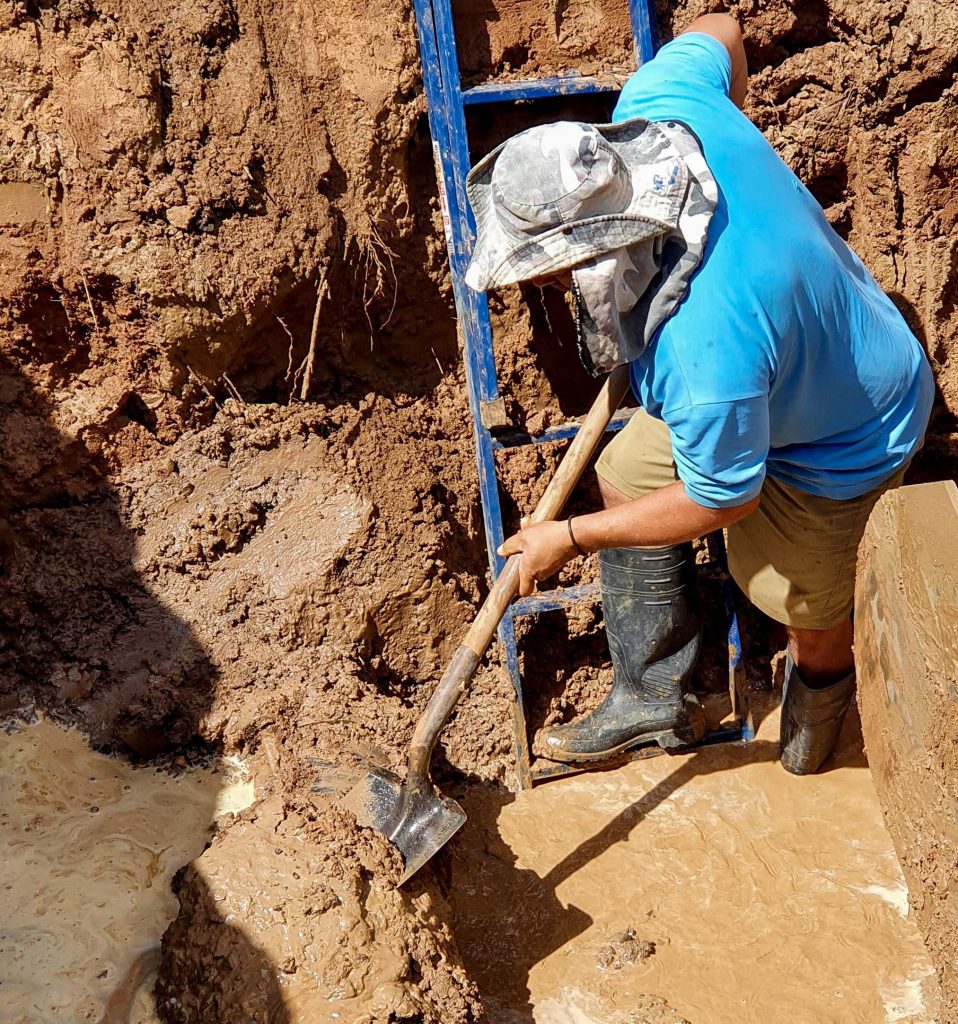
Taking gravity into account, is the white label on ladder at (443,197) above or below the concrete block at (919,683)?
above

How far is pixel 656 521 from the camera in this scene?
2.50 meters

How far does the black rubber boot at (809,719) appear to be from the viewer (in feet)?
10.8

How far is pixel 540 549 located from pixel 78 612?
5.51ft

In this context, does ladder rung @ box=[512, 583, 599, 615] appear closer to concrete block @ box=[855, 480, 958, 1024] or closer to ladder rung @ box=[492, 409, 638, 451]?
ladder rung @ box=[492, 409, 638, 451]

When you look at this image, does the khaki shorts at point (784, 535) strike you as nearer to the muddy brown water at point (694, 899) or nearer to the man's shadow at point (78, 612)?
the muddy brown water at point (694, 899)

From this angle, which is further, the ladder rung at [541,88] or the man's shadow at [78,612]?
the man's shadow at [78,612]

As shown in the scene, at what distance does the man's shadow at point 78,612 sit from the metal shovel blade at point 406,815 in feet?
2.40

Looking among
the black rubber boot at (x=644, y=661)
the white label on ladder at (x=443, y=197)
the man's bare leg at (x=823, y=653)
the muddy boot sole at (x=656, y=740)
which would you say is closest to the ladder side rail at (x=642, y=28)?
the white label on ladder at (x=443, y=197)

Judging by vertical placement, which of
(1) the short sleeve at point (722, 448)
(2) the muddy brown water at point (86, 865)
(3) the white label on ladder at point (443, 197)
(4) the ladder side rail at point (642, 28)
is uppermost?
(4) the ladder side rail at point (642, 28)

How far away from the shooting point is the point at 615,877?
3.19 m

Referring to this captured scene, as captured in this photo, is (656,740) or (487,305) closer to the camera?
(487,305)

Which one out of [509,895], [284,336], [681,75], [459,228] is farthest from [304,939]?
[681,75]

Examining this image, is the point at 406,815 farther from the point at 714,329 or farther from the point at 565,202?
the point at 565,202

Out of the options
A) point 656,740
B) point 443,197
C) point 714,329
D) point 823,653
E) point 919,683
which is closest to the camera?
point 714,329
